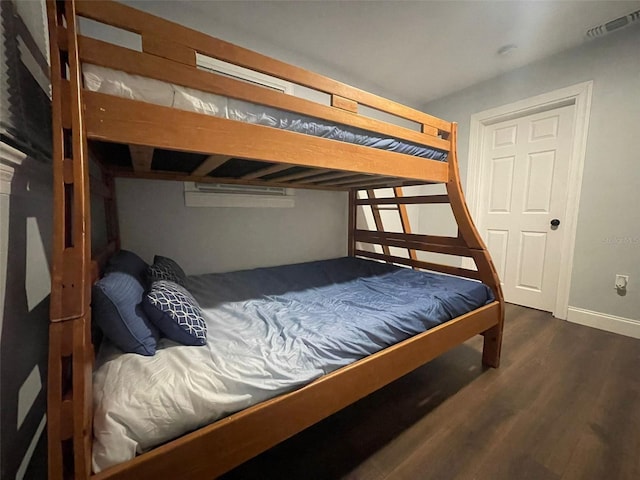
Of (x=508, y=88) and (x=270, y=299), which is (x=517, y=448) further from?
(x=508, y=88)

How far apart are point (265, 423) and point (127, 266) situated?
2.70ft

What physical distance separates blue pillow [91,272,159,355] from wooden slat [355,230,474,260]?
5.60 ft

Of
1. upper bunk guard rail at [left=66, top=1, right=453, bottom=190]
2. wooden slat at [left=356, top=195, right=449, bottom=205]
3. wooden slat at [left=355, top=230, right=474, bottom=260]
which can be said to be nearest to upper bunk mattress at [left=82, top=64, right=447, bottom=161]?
upper bunk guard rail at [left=66, top=1, right=453, bottom=190]

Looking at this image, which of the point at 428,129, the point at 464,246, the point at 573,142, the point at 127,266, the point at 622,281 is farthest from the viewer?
the point at 573,142

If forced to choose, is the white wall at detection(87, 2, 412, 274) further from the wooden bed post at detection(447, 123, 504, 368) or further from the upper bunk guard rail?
the wooden bed post at detection(447, 123, 504, 368)

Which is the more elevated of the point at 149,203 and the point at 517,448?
the point at 149,203

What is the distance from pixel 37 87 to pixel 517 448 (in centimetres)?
236

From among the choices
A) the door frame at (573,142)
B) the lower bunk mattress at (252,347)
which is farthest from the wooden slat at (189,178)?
the door frame at (573,142)

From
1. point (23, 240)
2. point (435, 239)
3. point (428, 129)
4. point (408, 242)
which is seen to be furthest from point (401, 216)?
point (23, 240)

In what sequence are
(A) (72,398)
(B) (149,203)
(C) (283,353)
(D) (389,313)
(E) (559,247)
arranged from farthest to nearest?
(E) (559,247), (B) (149,203), (D) (389,313), (C) (283,353), (A) (72,398)

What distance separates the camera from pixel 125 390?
2.15 ft

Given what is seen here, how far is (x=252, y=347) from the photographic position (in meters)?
0.91

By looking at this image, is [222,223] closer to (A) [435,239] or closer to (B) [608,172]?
(A) [435,239]

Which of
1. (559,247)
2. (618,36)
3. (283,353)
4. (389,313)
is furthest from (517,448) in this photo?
(618,36)
